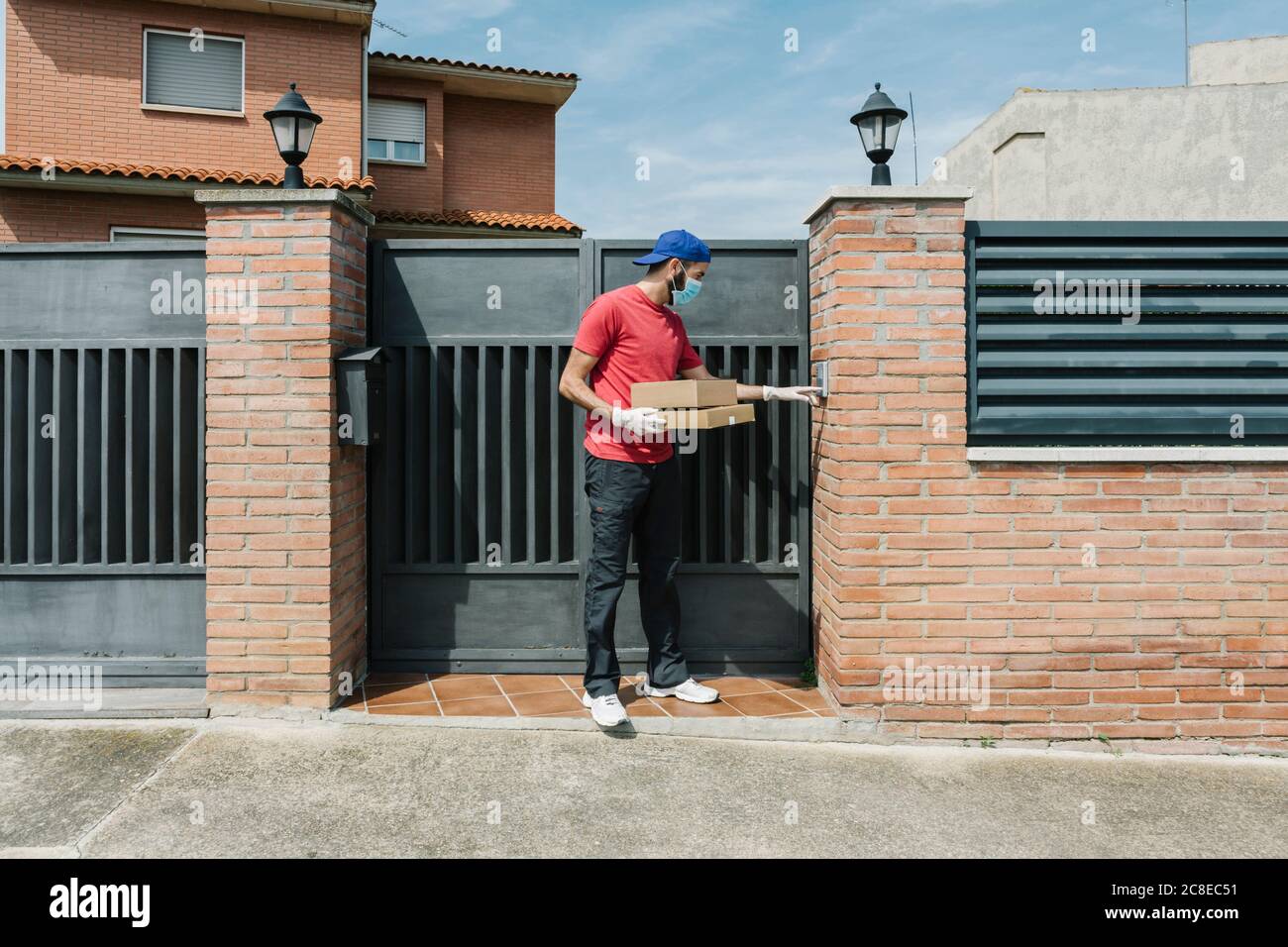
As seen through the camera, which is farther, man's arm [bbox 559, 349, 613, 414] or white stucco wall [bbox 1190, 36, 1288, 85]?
white stucco wall [bbox 1190, 36, 1288, 85]

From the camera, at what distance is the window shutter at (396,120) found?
1775cm

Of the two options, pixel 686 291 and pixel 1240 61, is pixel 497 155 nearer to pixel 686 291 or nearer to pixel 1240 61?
pixel 686 291

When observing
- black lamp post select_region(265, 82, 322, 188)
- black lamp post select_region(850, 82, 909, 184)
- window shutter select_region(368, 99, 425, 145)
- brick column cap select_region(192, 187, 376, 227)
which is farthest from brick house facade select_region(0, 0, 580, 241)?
black lamp post select_region(850, 82, 909, 184)

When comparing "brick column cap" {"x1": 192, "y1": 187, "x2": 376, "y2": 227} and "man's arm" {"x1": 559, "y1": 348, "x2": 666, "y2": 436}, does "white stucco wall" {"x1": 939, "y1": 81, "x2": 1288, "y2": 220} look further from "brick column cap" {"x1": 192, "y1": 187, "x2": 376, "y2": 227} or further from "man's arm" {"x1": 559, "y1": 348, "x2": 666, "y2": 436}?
"brick column cap" {"x1": 192, "y1": 187, "x2": 376, "y2": 227}

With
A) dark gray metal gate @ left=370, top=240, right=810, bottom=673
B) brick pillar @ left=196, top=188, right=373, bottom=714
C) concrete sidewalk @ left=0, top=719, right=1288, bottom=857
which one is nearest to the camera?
concrete sidewalk @ left=0, top=719, right=1288, bottom=857

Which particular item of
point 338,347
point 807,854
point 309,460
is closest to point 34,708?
point 309,460

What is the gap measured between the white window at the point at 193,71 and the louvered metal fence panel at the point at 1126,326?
14.4 meters

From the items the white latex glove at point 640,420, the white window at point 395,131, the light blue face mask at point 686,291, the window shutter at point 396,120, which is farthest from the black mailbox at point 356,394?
the window shutter at point 396,120

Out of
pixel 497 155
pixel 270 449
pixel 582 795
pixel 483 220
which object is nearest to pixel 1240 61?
pixel 497 155

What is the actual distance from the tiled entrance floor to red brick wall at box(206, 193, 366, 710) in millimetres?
375

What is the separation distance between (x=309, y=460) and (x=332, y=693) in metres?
1.16

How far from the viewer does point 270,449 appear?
14.3 ft

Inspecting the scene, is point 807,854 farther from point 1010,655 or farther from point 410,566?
point 410,566

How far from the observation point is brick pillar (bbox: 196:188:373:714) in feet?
14.3
